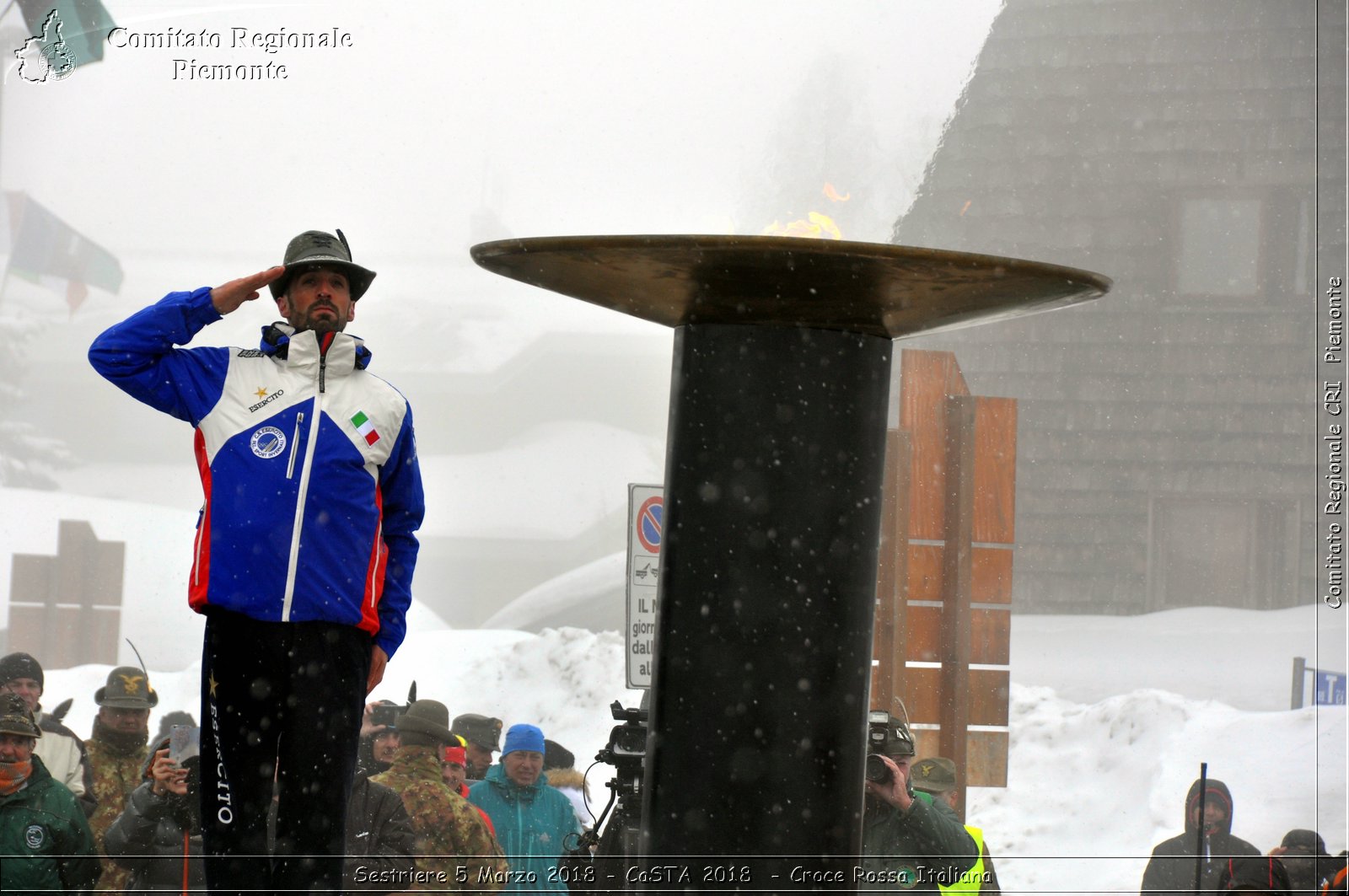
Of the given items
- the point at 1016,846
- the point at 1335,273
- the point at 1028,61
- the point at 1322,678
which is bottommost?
the point at 1016,846

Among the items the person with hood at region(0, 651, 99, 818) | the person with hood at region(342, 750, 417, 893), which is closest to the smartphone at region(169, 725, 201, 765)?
the person with hood at region(0, 651, 99, 818)

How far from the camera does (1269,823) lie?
25.0 ft

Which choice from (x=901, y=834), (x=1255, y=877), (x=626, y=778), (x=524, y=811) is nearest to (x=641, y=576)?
(x=524, y=811)

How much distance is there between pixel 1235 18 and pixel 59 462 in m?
8.60

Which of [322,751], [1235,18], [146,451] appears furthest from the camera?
[1235,18]

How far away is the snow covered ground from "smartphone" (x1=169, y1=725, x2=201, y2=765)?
1.78m

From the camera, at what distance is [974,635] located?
5.79m

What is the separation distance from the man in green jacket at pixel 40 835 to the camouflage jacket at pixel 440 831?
857 millimetres

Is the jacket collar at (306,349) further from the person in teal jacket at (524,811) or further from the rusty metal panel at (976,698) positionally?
the rusty metal panel at (976,698)

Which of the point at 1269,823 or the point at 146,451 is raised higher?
the point at 146,451

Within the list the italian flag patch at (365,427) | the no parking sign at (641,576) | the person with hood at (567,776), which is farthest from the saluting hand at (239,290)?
the person with hood at (567,776)

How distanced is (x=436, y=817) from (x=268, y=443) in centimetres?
226

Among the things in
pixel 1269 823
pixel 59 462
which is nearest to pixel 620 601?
pixel 59 462

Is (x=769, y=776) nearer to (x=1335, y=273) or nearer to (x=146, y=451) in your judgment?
(x=146, y=451)
